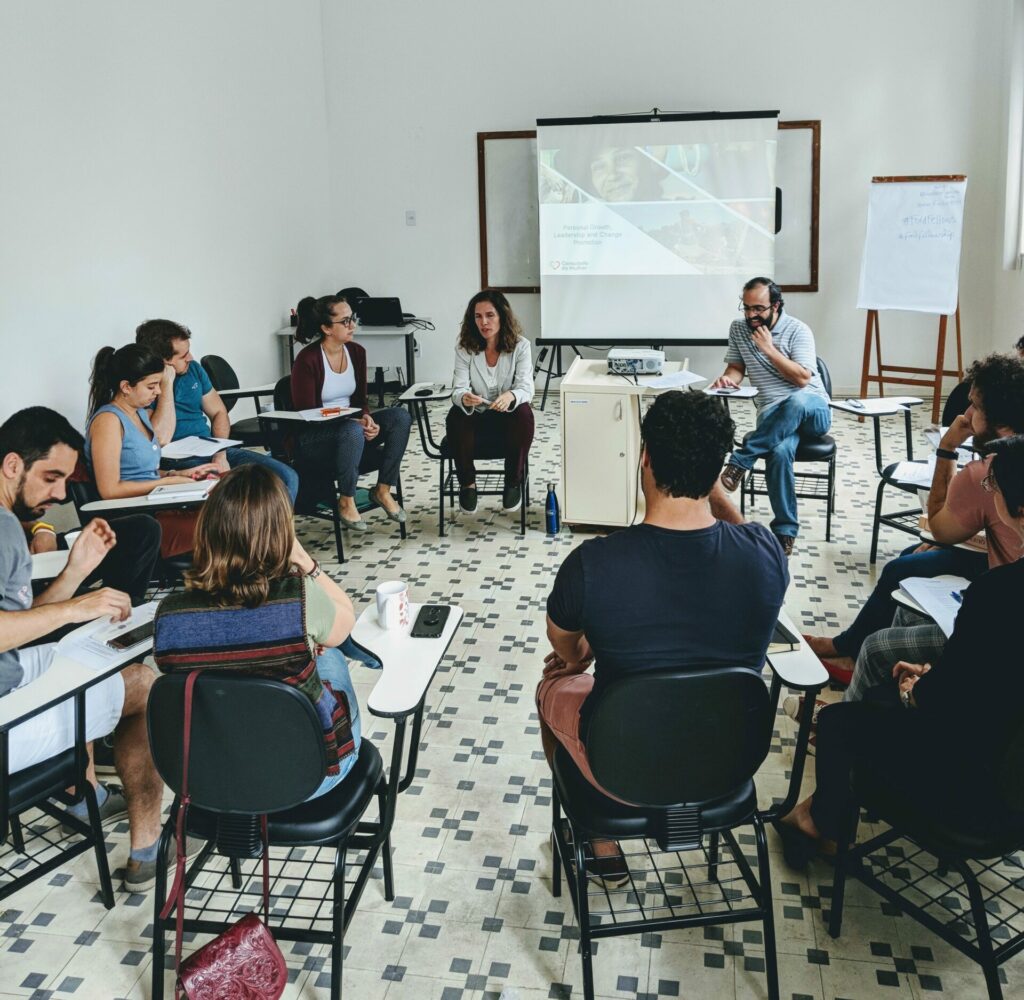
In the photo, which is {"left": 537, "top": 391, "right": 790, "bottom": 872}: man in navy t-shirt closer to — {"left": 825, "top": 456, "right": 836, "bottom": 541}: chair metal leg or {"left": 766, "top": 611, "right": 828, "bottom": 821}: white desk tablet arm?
{"left": 766, "top": 611, "right": 828, "bottom": 821}: white desk tablet arm

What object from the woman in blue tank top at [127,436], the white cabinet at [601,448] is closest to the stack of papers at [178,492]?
the woman in blue tank top at [127,436]

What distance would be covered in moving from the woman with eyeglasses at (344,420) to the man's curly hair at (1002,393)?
285 centimetres

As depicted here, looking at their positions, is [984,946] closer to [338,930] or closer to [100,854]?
[338,930]

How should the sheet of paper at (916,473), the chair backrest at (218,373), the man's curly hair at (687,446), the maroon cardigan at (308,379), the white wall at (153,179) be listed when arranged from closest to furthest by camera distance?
the man's curly hair at (687,446)
the sheet of paper at (916,473)
the white wall at (153,179)
the maroon cardigan at (308,379)
the chair backrest at (218,373)

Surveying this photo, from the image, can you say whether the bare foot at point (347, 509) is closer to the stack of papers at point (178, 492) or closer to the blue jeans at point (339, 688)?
the stack of papers at point (178, 492)

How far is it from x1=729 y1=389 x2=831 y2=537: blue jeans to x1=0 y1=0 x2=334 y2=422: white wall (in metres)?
3.52

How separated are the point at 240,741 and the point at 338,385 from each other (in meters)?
3.40

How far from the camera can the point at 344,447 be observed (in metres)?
4.80

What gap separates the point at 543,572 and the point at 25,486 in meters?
2.38

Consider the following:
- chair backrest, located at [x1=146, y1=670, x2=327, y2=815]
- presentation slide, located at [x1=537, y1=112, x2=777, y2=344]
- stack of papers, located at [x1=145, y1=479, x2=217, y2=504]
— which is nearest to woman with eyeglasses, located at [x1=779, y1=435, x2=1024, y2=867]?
chair backrest, located at [x1=146, y1=670, x2=327, y2=815]

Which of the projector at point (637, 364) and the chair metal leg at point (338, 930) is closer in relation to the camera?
the chair metal leg at point (338, 930)

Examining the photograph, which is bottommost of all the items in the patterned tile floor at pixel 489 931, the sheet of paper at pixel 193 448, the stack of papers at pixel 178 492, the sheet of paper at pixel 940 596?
the patterned tile floor at pixel 489 931

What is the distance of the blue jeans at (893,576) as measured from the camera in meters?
3.13

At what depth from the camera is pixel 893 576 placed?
322 centimetres
